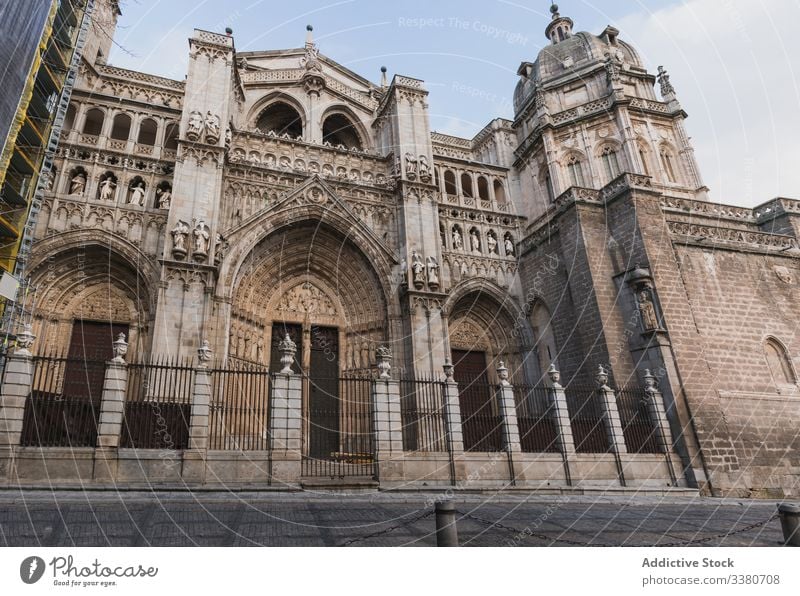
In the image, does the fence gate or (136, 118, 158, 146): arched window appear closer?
the fence gate

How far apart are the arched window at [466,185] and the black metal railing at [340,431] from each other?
10923mm

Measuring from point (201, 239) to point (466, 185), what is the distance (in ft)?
41.7

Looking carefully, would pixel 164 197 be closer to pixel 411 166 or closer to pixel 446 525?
pixel 411 166

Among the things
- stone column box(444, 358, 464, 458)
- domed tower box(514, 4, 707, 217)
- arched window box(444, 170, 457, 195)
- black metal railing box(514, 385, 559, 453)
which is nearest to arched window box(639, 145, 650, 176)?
domed tower box(514, 4, 707, 217)

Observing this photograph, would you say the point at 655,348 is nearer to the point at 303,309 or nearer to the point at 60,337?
the point at 303,309

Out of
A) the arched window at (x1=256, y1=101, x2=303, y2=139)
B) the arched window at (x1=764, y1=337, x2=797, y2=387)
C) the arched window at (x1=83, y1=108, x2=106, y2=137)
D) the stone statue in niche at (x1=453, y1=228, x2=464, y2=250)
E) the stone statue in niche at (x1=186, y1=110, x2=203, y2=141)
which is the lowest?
the arched window at (x1=764, y1=337, x2=797, y2=387)

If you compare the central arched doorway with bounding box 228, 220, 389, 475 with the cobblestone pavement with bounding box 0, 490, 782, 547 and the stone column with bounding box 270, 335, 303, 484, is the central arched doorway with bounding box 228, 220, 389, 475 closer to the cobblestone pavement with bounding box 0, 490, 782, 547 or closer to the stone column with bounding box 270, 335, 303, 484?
the stone column with bounding box 270, 335, 303, 484

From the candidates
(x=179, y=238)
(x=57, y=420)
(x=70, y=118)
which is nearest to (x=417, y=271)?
(x=179, y=238)

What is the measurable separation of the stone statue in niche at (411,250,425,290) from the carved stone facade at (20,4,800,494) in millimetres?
89

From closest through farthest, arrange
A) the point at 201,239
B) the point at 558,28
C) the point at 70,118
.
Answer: the point at 201,239 < the point at 70,118 < the point at 558,28

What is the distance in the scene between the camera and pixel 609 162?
20.2 meters

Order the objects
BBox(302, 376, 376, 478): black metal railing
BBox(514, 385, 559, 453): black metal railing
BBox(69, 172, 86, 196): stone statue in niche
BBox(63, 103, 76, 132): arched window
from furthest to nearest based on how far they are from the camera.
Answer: BBox(63, 103, 76, 132): arched window < BBox(69, 172, 86, 196): stone statue in niche < BBox(514, 385, 559, 453): black metal railing < BBox(302, 376, 376, 478): black metal railing

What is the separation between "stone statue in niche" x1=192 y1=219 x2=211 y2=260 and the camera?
534 inches

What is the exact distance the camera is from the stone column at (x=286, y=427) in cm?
927
